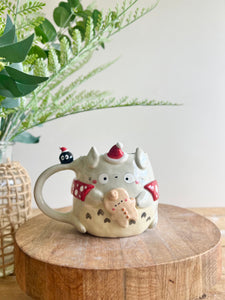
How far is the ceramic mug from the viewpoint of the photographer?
1.73ft

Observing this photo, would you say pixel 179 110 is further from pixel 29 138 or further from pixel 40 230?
pixel 40 230


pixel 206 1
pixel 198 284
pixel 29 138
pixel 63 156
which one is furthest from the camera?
pixel 206 1

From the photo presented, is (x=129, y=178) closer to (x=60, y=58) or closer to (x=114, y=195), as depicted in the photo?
(x=114, y=195)

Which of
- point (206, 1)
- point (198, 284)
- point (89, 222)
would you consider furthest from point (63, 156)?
point (206, 1)

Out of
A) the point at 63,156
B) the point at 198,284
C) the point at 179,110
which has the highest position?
the point at 179,110

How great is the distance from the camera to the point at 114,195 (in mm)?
518

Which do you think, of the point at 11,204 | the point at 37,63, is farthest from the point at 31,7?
the point at 11,204

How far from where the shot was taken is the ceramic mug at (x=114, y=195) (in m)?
0.53

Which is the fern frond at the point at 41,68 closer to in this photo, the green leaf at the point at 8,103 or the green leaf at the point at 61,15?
the green leaf at the point at 8,103

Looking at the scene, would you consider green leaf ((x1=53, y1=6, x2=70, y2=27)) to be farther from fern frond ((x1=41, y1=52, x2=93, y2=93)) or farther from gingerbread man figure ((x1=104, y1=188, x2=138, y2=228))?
gingerbread man figure ((x1=104, y1=188, x2=138, y2=228))

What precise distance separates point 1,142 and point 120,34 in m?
0.60

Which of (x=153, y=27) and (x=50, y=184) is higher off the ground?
(x=153, y=27)

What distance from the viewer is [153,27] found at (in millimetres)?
1042

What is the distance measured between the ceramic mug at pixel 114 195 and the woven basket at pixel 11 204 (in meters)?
0.13
